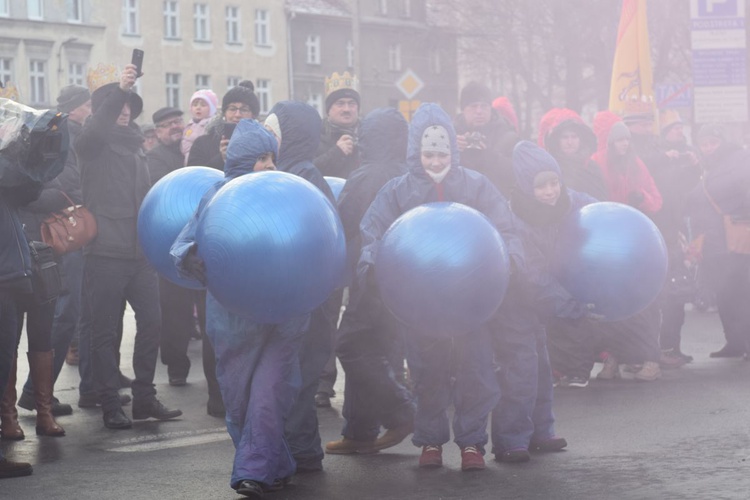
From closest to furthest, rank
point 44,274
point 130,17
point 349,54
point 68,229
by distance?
point 44,274
point 68,229
point 130,17
point 349,54

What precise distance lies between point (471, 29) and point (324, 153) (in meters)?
33.0

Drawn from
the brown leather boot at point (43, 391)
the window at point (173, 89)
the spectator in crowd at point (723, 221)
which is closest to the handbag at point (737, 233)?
the spectator in crowd at point (723, 221)

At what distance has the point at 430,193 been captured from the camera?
8133 millimetres

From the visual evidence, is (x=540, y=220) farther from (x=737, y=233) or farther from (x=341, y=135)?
(x=737, y=233)

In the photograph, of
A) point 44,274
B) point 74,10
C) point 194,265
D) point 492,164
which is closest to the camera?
point 194,265

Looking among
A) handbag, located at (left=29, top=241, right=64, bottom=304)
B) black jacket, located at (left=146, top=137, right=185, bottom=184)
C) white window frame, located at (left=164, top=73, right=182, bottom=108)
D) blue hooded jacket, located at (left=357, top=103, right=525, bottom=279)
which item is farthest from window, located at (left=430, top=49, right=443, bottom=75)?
blue hooded jacket, located at (left=357, top=103, right=525, bottom=279)

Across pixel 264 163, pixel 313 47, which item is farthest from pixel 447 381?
pixel 313 47

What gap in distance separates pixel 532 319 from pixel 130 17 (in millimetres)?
56870

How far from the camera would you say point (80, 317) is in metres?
10.9

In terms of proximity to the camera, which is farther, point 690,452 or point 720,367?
point 720,367

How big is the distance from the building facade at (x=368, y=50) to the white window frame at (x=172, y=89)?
233 inches

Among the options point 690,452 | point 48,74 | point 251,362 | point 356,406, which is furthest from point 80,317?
point 48,74

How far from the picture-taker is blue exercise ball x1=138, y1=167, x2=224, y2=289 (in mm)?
8734

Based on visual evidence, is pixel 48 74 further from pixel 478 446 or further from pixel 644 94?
pixel 478 446
